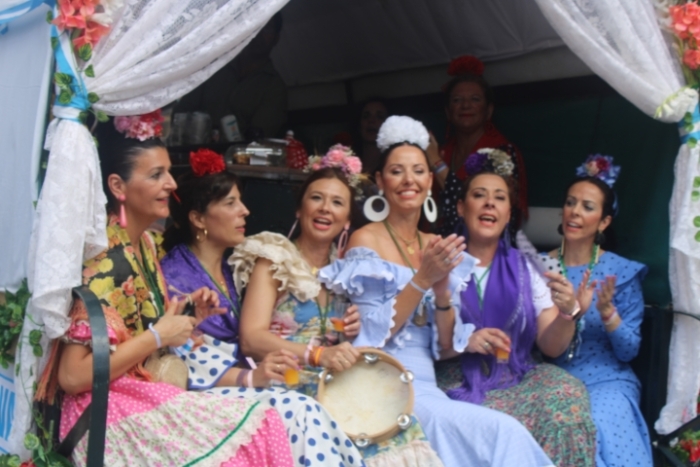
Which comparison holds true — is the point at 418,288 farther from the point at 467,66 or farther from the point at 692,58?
the point at 467,66

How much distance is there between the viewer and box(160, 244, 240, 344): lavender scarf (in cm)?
349

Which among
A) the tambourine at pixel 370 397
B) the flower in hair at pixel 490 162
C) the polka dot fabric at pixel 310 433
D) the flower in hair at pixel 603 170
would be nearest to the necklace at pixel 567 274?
the flower in hair at pixel 603 170

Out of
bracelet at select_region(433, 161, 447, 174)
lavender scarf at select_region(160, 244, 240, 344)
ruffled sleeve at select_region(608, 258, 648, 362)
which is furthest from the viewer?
bracelet at select_region(433, 161, 447, 174)

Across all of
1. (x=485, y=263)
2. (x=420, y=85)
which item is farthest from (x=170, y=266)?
(x=420, y=85)

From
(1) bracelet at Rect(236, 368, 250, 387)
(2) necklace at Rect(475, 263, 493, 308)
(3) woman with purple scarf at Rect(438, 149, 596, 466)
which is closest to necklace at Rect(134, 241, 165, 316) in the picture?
(1) bracelet at Rect(236, 368, 250, 387)

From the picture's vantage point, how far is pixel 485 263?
12.7 ft

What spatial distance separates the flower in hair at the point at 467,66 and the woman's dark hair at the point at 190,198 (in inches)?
81.6

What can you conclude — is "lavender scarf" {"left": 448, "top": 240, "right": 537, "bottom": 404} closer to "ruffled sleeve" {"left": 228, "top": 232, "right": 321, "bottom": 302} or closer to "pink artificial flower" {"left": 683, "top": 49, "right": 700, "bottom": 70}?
"ruffled sleeve" {"left": 228, "top": 232, "right": 321, "bottom": 302}

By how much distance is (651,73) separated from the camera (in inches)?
137

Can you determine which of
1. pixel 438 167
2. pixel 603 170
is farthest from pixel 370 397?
pixel 438 167

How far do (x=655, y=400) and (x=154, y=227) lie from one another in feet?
8.69

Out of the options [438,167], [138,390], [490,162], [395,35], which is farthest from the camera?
[395,35]

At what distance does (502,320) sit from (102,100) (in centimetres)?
212

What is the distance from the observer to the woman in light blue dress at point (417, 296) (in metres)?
3.13
